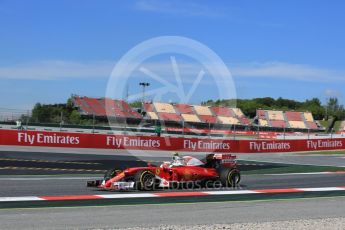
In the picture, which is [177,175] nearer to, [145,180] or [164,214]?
[145,180]

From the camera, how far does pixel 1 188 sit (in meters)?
11.9

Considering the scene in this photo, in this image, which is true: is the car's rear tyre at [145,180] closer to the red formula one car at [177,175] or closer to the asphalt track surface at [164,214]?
the red formula one car at [177,175]

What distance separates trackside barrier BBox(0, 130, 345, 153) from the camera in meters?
28.0

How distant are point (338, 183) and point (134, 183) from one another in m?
6.16

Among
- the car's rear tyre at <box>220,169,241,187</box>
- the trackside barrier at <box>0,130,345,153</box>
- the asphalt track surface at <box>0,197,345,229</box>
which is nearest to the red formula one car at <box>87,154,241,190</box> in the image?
the car's rear tyre at <box>220,169,241,187</box>

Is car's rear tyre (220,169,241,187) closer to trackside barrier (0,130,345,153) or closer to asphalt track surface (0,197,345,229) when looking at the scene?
asphalt track surface (0,197,345,229)

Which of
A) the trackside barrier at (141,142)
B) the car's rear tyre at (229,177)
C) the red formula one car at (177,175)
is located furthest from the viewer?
the trackside barrier at (141,142)

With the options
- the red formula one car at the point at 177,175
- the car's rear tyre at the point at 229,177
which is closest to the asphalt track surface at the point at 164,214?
the red formula one car at the point at 177,175

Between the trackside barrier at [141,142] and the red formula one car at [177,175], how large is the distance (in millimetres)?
16765

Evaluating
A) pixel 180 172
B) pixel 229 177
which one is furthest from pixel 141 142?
pixel 180 172

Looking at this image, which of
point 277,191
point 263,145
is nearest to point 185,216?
point 277,191

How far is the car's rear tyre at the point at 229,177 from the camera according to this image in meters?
13.1

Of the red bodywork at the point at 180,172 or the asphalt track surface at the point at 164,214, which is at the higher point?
the red bodywork at the point at 180,172

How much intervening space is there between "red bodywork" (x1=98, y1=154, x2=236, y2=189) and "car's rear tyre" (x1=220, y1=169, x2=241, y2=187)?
0.14 metres
